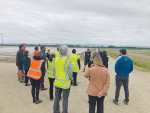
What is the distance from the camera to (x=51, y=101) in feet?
15.1

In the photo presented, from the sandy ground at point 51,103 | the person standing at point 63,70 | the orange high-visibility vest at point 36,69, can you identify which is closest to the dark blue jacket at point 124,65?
the sandy ground at point 51,103

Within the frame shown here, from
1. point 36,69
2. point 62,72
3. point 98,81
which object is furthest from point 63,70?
point 36,69

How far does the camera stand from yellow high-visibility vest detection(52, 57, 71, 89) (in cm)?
316

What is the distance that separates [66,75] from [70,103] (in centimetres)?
193

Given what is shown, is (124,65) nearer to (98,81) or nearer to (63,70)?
(98,81)

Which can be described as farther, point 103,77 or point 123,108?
point 123,108

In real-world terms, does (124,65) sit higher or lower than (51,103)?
higher

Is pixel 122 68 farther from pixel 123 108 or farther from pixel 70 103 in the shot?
pixel 70 103

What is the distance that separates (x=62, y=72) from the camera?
10.5ft

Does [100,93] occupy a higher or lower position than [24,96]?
higher

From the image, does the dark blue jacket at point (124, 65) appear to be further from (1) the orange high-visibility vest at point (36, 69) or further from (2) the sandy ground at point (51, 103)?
(1) the orange high-visibility vest at point (36, 69)

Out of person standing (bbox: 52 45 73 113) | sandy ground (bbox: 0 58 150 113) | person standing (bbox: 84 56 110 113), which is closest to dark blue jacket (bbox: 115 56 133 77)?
sandy ground (bbox: 0 58 150 113)

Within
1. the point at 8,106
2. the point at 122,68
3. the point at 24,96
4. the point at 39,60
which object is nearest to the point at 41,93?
the point at 24,96

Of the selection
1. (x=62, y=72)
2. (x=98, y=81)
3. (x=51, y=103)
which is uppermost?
(x=62, y=72)
